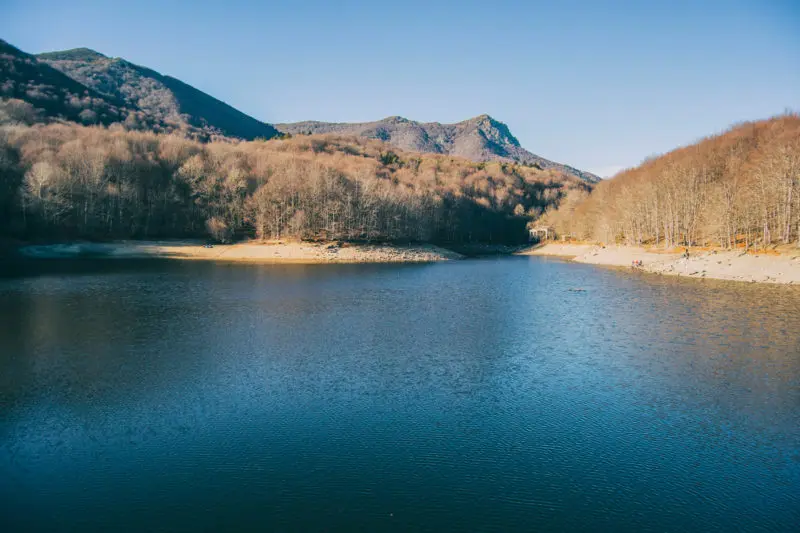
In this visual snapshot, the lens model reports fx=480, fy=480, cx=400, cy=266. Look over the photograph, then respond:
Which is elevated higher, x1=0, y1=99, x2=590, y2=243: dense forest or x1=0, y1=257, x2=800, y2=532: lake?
x1=0, y1=99, x2=590, y2=243: dense forest

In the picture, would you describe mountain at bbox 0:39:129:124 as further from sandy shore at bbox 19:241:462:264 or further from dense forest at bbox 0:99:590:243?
sandy shore at bbox 19:241:462:264

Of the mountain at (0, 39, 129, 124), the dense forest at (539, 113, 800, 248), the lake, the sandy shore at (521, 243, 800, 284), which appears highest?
the mountain at (0, 39, 129, 124)

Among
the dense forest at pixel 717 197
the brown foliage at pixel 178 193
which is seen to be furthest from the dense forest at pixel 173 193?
the dense forest at pixel 717 197

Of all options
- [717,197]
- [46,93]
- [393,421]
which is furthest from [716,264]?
[46,93]

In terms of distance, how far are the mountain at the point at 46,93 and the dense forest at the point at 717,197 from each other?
12916 centimetres

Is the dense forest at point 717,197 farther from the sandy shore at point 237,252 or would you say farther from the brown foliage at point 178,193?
the brown foliage at point 178,193

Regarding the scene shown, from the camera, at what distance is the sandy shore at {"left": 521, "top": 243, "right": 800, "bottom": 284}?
1868 inches

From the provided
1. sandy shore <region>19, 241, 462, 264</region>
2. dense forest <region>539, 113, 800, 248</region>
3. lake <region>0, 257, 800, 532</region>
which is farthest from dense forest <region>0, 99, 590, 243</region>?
lake <region>0, 257, 800, 532</region>

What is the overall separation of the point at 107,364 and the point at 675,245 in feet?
258

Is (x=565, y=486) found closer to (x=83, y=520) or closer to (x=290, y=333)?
(x=83, y=520)

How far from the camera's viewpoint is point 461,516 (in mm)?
9016

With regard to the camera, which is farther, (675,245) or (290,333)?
(675,245)

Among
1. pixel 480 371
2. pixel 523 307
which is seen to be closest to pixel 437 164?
pixel 523 307

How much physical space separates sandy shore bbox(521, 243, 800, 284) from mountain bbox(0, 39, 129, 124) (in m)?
127
